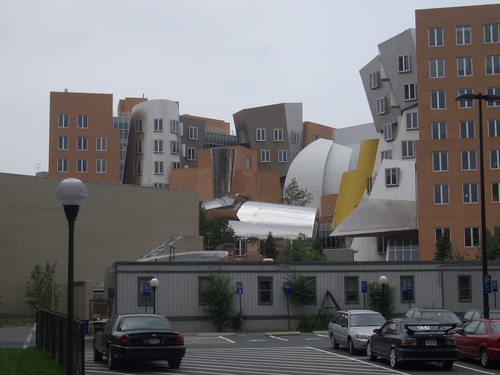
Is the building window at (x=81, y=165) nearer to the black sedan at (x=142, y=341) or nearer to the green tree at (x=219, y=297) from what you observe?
the green tree at (x=219, y=297)

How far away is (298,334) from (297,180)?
86.5 meters

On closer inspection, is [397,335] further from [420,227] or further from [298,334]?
[420,227]

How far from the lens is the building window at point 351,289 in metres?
47.6

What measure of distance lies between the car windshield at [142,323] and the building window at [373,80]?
243 feet

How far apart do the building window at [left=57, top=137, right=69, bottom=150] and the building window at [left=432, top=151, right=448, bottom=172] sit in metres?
54.6

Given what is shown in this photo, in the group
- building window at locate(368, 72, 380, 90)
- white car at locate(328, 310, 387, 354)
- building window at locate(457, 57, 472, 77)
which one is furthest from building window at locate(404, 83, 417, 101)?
white car at locate(328, 310, 387, 354)

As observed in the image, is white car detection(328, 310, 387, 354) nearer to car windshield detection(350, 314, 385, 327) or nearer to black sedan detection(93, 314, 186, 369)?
car windshield detection(350, 314, 385, 327)

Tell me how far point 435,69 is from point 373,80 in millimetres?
17976

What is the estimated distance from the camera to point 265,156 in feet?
458

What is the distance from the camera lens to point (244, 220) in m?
107

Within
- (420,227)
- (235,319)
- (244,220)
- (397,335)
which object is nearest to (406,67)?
(420,227)

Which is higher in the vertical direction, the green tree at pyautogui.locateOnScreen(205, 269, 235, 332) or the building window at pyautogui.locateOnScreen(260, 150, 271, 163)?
the building window at pyautogui.locateOnScreen(260, 150, 271, 163)

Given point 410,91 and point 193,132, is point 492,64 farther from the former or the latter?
point 193,132

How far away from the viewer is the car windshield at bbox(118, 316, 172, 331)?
23.6 m
